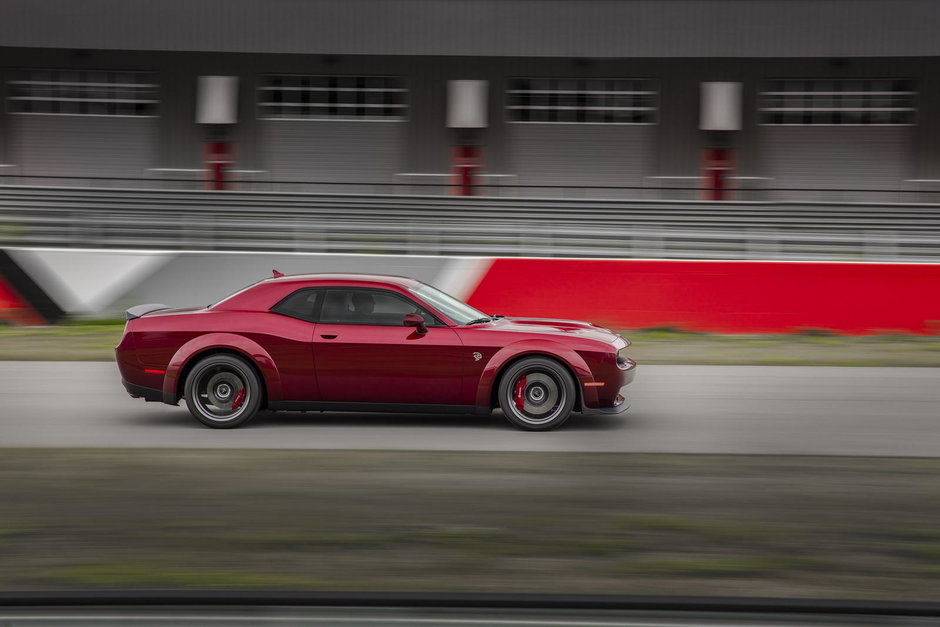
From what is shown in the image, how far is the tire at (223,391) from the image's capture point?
829cm

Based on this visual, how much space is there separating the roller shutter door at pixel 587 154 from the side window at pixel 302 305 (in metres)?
19.8

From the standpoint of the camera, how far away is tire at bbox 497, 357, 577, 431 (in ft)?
27.0

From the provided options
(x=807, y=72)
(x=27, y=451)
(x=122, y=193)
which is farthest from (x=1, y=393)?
(x=807, y=72)

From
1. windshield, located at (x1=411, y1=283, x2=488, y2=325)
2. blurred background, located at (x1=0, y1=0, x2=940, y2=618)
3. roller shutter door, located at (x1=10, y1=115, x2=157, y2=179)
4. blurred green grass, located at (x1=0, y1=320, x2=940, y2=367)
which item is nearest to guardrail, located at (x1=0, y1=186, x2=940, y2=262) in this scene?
blurred background, located at (x1=0, y1=0, x2=940, y2=618)

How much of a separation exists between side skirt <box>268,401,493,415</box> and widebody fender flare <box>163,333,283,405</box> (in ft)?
0.40

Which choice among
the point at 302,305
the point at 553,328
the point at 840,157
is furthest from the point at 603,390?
the point at 840,157

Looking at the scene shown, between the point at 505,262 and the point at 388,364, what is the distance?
26.3 feet

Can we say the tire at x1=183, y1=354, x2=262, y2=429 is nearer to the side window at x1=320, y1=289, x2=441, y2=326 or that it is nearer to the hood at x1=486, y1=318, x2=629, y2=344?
the side window at x1=320, y1=289, x2=441, y2=326

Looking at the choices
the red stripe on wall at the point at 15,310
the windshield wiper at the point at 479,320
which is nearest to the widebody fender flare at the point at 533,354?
the windshield wiper at the point at 479,320

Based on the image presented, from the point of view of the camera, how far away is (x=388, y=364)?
27.0ft

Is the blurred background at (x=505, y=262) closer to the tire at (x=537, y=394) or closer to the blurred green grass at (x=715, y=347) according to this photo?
the blurred green grass at (x=715, y=347)

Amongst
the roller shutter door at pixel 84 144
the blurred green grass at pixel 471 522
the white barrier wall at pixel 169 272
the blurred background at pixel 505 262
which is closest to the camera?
the blurred green grass at pixel 471 522

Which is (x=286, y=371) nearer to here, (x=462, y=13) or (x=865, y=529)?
(x=865, y=529)

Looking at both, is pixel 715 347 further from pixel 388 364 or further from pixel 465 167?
pixel 465 167
